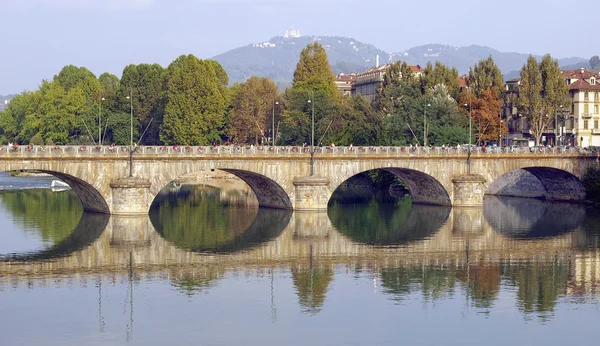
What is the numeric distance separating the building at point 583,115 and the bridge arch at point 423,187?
39347 mm

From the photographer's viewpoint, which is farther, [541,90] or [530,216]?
[541,90]

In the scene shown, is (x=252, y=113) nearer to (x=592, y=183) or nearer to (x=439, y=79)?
(x=439, y=79)

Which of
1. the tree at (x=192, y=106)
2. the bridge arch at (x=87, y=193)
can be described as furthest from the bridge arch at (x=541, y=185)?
the bridge arch at (x=87, y=193)

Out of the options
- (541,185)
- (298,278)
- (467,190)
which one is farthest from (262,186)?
(298,278)

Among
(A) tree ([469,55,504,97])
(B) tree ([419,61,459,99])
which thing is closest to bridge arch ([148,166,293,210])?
(B) tree ([419,61,459,99])

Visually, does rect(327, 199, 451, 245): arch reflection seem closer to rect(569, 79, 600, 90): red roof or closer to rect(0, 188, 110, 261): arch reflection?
rect(0, 188, 110, 261): arch reflection

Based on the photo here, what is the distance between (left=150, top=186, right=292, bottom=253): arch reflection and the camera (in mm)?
73812

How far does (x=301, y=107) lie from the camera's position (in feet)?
436

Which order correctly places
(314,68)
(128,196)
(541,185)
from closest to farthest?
(128,196), (541,185), (314,68)

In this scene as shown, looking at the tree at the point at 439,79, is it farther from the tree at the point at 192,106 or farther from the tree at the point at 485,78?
the tree at the point at 192,106

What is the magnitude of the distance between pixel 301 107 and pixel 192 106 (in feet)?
51.4

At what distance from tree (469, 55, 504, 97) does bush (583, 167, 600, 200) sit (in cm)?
3026

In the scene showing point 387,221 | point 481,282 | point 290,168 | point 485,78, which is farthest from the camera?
point 485,78

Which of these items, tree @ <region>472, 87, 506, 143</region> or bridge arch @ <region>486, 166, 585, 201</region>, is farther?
tree @ <region>472, 87, 506, 143</region>
